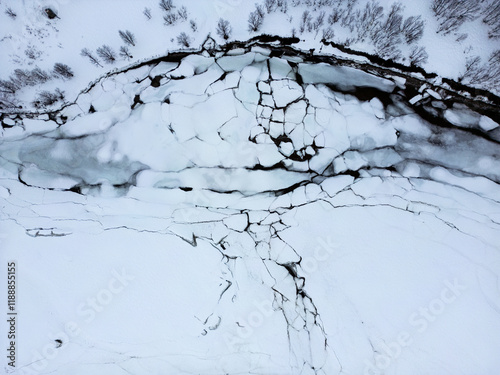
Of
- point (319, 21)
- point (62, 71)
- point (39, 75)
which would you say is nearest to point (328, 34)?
point (319, 21)

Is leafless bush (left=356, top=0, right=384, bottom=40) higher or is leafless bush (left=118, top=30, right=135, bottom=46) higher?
leafless bush (left=118, top=30, right=135, bottom=46)

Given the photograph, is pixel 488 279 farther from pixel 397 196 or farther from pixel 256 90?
pixel 256 90

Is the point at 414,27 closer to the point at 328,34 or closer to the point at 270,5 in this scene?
the point at 328,34

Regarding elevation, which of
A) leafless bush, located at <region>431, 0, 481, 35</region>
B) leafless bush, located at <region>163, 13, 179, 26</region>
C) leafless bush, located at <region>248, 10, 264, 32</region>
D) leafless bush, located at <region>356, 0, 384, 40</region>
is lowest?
leafless bush, located at <region>431, 0, 481, 35</region>

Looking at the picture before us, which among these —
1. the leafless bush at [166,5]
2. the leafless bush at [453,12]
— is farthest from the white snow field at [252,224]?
the leafless bush at [453,12]

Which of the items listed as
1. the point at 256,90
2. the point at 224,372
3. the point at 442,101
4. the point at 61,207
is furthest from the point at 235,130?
the point at 224,372

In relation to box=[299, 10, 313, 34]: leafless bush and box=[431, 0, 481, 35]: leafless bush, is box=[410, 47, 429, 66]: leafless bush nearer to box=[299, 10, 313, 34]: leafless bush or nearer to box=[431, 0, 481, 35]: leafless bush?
box=[431, 0, 481, 35]: leafless bush

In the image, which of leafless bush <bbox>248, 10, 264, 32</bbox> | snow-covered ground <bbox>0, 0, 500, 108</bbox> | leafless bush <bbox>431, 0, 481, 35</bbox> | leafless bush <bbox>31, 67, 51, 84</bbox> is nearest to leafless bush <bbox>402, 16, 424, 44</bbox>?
snow-covered ground <bbox>0, 0, 500, 108</bbox>

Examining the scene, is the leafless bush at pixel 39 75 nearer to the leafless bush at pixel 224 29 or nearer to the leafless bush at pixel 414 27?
the leafless bush at pixel 224 29
